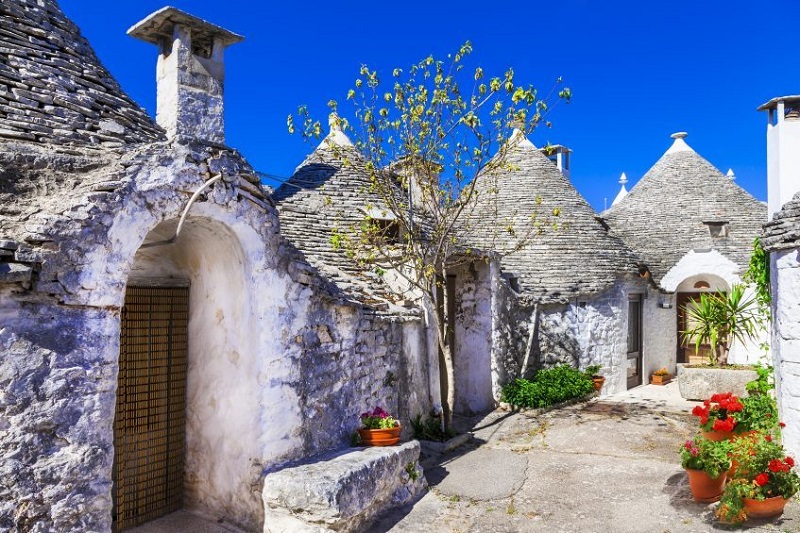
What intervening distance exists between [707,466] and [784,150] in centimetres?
673

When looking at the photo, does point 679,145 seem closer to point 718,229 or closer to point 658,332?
point 718,229

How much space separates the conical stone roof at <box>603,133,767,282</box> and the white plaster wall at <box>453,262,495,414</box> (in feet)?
24.0

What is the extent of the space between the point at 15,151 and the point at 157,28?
5.30 m

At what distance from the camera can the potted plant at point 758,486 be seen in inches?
242

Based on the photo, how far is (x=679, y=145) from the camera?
2077 centimetres

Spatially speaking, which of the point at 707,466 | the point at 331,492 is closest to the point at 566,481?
the point at 707,466

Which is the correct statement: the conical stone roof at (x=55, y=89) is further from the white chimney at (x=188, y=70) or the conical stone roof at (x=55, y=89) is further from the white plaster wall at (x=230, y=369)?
the white chimney at (x=188, y=70)

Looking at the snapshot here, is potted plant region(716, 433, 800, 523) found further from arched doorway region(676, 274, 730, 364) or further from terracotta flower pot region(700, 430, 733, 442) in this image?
arched doorway region(676, 274, 730, 364)

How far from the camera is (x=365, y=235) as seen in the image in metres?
9.01

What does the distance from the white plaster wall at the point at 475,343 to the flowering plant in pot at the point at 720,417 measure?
4.66m

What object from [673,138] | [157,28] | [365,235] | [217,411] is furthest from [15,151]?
[673,138]

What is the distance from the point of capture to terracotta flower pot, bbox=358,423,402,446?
709cm

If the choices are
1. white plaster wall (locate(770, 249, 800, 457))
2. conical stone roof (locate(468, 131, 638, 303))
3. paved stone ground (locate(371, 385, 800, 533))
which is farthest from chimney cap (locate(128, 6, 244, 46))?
white plaster wall (locate(770, 249, 800, 457))

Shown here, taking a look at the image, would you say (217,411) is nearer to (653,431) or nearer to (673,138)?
(653,431)
